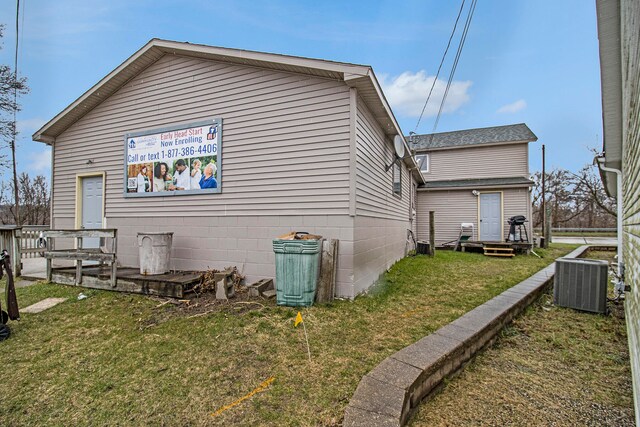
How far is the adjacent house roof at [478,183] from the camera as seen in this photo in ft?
41.3

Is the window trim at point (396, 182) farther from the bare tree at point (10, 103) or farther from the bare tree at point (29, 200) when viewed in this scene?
the bare tree at point (29, 200)

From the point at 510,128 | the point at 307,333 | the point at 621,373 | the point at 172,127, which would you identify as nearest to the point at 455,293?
the point at 621,373

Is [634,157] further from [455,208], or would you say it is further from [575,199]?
[575,199]

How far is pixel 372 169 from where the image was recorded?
5.98 metres

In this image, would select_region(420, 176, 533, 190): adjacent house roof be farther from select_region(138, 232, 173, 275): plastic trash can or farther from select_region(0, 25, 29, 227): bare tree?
select_region(0, 25, 29, 227): bare tree

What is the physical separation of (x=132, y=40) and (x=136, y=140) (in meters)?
6.48

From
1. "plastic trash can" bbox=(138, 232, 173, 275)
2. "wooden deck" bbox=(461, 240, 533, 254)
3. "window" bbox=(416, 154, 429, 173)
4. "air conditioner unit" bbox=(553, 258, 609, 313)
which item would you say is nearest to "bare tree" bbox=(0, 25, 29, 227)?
"plastic trash can" bbox=(138, 232, 173, 275)

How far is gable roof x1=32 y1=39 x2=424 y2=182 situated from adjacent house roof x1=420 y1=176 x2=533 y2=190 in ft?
24.5

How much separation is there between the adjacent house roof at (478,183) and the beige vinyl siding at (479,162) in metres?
0.60

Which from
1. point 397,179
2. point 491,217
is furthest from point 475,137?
point 397,179

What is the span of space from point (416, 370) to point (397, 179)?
7.22 meters

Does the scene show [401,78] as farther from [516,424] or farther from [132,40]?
[516,424]

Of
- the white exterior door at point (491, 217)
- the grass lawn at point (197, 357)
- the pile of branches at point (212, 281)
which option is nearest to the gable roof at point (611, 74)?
the grass lawn at point (197, 357)

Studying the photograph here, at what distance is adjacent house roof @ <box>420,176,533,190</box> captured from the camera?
41.3 feet
